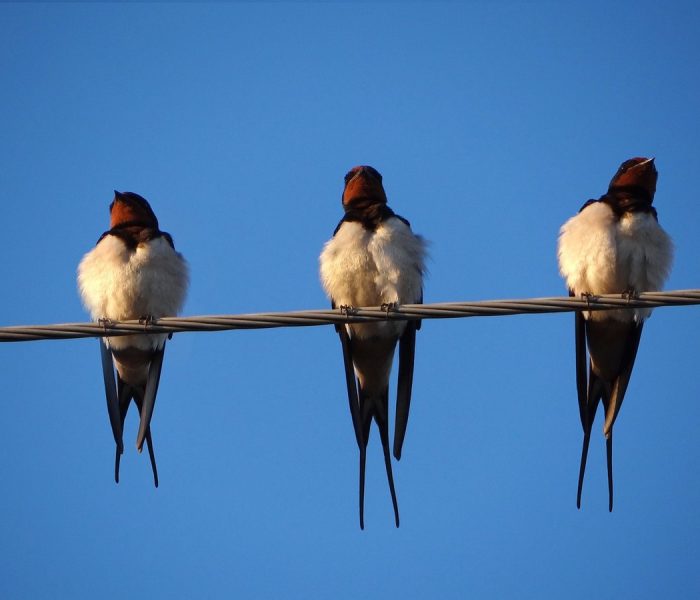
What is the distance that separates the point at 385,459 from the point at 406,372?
0.53m

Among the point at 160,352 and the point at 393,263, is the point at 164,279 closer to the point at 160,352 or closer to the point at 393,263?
the point at 160,352

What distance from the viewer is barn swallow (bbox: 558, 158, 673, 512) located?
5.25m

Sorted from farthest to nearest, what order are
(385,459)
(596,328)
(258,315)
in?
(596,328), (385,459), (258,315)

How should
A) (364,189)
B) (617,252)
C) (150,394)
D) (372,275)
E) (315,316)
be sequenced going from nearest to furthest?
(315,316), (617,252), (372,275), (364,189), (150,394)

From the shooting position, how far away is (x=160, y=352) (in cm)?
576

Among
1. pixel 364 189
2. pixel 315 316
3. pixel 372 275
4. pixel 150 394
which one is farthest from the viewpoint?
pixel 150 394

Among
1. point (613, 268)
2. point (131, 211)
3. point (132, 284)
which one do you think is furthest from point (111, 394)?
point (613, 268)

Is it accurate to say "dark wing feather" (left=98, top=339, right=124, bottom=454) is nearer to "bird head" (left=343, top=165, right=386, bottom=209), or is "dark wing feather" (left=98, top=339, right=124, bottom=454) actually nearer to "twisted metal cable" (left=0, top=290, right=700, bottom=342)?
"bird head" (left=343, top=165, right=386, bottom=209)

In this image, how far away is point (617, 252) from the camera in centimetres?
524

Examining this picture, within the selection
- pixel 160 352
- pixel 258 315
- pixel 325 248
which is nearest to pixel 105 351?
pixel 160 352

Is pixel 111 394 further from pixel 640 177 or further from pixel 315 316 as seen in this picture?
pixel 640 177

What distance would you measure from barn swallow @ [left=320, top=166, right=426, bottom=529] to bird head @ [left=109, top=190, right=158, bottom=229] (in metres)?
0.91

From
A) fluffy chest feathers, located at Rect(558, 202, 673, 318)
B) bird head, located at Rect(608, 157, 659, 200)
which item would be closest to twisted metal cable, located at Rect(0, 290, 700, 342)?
fluffy chest feathers, located at Rect(558, 202, 673, 318)

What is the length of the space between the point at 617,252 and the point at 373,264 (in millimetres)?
1108
